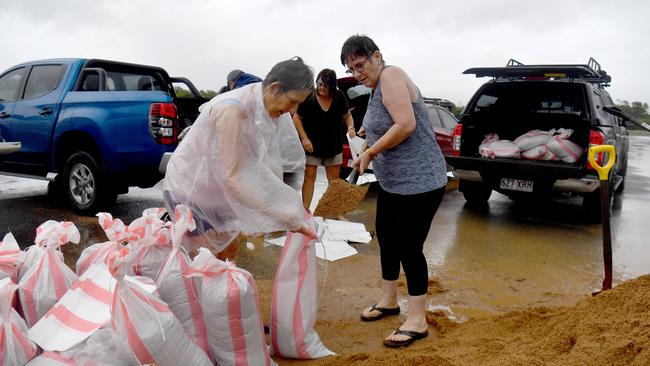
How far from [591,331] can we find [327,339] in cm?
129

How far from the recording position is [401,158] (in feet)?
8.87

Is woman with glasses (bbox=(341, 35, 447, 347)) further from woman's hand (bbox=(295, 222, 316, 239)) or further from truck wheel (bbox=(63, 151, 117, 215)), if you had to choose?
truck wheel (bbox=(63, 151, 117, 215))

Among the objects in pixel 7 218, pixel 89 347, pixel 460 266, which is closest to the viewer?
pixel 89 347

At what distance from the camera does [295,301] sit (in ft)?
8.12

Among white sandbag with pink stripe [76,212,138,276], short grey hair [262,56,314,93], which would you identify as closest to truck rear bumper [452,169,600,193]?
short grey hair [262,56,314,93]

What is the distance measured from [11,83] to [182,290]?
17.9 feet

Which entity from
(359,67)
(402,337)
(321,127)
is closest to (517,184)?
(321,127)

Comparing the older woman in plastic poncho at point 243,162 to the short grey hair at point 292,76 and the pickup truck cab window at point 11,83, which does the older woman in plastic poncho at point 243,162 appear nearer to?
the short grey hair at point 292,76

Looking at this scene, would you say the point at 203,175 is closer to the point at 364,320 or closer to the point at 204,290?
the point at 204,290

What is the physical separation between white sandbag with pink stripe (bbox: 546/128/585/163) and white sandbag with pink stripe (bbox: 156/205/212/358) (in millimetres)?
4900

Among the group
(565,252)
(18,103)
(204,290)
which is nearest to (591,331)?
(204,290)

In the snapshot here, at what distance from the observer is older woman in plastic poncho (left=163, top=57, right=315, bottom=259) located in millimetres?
2135

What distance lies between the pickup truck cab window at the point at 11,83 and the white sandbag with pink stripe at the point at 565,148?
622cm

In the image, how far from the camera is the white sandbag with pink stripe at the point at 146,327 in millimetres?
1745
